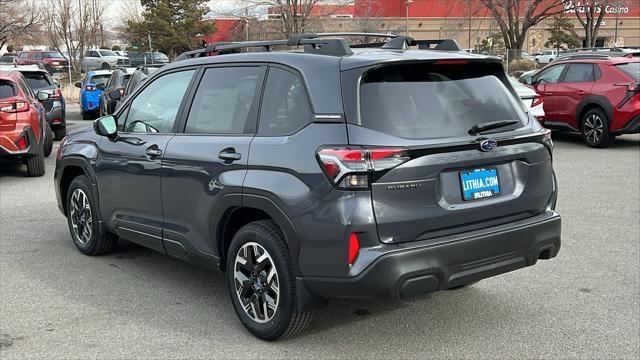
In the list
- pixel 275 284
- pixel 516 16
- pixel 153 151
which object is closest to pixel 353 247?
pixel 275 284

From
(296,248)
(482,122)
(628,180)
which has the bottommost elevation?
(628,180)

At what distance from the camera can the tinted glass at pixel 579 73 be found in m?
12.9

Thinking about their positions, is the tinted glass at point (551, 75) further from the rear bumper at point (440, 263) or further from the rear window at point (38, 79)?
the rear window at point (38, 79)

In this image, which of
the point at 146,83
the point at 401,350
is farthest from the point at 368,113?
the point at 146,83

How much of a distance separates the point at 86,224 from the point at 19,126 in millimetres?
4685

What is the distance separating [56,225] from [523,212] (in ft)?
16.9

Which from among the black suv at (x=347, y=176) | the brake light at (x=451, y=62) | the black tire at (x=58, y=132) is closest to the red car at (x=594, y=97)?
the black suv at (x=347, y=176)

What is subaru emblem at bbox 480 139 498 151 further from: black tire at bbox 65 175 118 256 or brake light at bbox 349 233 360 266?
black tire at bbox 65 175 118 256

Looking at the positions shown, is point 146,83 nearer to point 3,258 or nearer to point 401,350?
point 3,258

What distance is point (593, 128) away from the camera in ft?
41.8

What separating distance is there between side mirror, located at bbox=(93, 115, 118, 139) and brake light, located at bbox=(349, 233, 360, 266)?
2.64 m

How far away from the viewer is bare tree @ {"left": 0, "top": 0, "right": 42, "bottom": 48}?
107 feet

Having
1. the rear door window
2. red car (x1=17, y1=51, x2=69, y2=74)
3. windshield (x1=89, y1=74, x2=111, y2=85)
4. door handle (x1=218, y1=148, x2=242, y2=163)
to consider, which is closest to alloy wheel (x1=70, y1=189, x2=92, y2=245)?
door handle (x1=218, y1=148, x2=242, y2=163)

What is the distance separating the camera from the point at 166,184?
4672 millimetres
